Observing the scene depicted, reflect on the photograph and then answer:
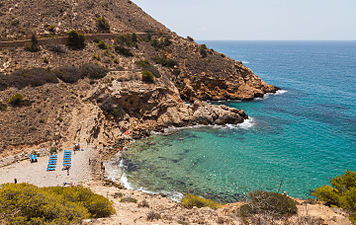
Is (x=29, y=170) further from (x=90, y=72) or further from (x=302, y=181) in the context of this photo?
(x=302, y=181)

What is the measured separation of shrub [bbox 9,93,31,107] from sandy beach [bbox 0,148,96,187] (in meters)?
8.87

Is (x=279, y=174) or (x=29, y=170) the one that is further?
(x=279, y=174)

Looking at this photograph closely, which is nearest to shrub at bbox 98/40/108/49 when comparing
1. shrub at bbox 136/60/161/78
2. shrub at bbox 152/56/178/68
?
shrub at bbox 136/60/161/78

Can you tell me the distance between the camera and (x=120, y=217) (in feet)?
40.1

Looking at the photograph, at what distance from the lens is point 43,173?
21500 mm

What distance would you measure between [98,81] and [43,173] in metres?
19.3

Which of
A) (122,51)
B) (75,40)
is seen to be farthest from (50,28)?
(122,51)

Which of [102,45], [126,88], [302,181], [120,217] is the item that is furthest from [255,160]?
[102,45]

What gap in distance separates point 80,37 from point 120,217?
42.4 meters

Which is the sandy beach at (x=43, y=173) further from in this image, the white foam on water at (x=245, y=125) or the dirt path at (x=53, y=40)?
the dirt path at (x=53, y=40)

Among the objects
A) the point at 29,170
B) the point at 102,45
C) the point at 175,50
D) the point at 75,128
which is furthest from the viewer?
the point at 175,50

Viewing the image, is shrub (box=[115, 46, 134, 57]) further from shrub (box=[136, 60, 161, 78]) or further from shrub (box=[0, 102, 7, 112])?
shrub (box=[0, 102, 7, 112])

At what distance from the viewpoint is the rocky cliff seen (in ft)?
93.7

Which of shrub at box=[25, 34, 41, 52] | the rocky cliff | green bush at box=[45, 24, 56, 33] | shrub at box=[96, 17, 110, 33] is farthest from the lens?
shrub at box=[96, 17, 110, 33]
